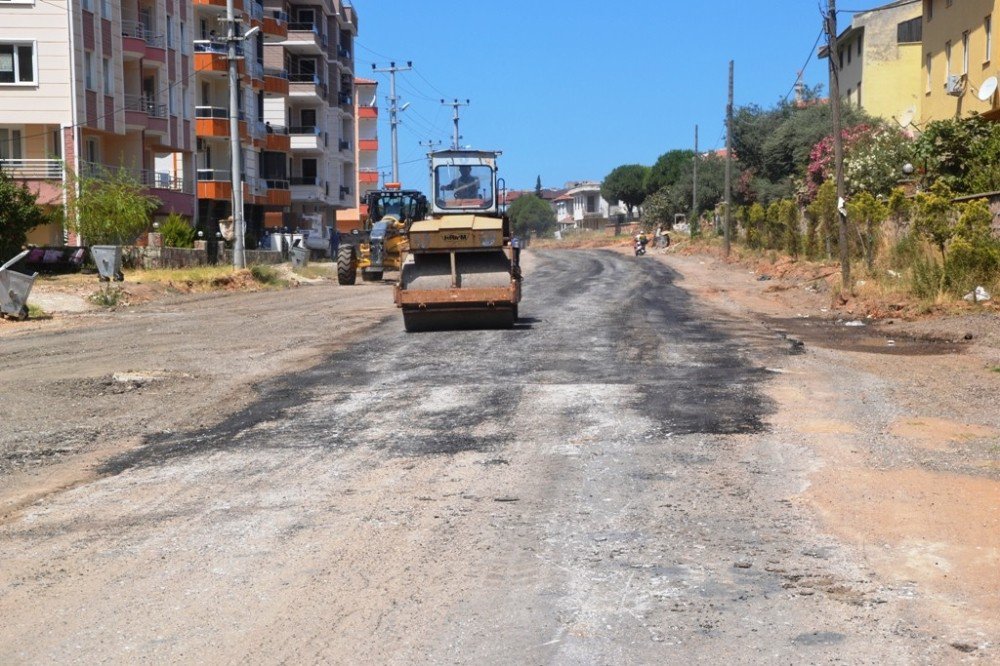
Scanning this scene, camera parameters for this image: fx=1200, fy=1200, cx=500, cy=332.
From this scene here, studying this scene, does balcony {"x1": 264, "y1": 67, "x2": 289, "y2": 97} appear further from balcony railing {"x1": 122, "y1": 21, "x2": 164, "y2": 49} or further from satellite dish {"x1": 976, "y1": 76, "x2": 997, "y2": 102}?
satellite dish {"x1": 976, "y1": 76, "x2": 997, "y2": 102}

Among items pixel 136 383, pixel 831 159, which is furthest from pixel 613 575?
pixel 831 159

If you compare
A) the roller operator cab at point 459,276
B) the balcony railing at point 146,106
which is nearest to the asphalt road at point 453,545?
the roller operator cab at point 459,276

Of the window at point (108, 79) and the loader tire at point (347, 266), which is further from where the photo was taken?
the window at point (108, 79)

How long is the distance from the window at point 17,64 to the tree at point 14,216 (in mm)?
9839

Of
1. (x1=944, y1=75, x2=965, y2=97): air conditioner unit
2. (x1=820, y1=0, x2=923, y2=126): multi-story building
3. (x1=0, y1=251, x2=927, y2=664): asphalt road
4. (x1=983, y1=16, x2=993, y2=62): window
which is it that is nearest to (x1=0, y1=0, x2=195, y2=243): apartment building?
(x1=944, y1=75, x2=965, y2=97): air conditioner unit

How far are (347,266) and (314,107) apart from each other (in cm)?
4543

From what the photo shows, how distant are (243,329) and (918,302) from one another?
12.3m

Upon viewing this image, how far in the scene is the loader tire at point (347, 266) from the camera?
118ft

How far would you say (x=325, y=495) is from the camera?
8.25 m

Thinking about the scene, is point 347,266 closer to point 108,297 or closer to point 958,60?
point 108,297

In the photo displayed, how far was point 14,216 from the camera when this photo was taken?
32844 millimetres

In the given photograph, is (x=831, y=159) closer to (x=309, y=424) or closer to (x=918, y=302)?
(x=918, y=302)

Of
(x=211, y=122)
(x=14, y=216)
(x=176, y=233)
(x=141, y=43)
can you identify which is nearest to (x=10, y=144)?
(x=176, y=233)

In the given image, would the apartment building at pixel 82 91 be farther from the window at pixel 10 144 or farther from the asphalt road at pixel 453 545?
the asphalt road at pixel 453 545
